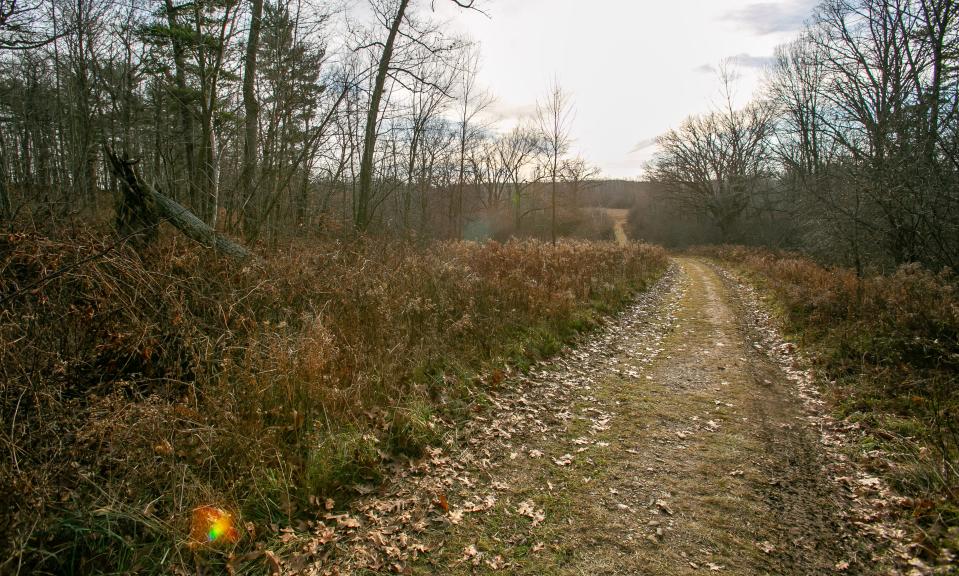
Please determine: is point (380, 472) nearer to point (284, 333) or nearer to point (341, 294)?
point (284, 333)

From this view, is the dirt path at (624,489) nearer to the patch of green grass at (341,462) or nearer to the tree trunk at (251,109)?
the patch of green grass at (341,462)

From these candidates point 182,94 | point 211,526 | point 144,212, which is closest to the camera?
point 211,526

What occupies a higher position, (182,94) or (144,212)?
(182,94)

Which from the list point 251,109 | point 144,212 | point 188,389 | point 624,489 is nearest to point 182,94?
point 251,109

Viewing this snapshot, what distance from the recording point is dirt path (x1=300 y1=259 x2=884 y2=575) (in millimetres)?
3219

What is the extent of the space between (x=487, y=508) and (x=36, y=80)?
20.6m

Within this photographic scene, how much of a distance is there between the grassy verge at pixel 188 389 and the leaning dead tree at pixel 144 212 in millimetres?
456

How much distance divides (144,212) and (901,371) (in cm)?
1033

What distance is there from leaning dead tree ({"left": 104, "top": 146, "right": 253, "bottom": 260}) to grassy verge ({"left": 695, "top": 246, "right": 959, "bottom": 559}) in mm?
7876

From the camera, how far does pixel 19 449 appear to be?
270cm

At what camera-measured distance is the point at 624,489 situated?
13.2 ft

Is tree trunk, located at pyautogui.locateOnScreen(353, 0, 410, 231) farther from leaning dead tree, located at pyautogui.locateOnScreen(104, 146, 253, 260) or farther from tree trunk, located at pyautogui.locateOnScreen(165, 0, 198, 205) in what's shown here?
leaning dead tree, located at pyautogui.locateOnScreen(104, 146, 253, 260)

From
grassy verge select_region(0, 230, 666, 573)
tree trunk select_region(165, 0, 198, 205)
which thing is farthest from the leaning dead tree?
tree trunk select_region(165, 0, 198, 205)

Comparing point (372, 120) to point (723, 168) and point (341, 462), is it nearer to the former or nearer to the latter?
point (341, 462)
